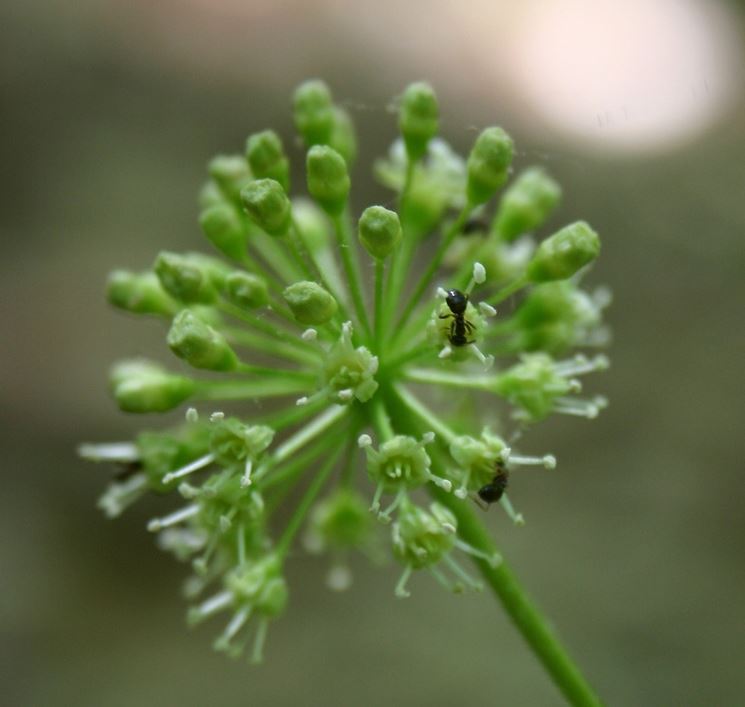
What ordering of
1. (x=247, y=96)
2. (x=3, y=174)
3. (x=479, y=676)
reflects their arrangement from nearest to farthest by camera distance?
(x=479, y=676)
(x=3, y=174)
(x=247, y=96)

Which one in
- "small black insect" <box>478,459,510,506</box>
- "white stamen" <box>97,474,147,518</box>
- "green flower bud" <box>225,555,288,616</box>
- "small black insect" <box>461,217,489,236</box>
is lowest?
"green flower bud" <box>225,555,288,616</box>

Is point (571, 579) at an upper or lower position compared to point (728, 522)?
lower

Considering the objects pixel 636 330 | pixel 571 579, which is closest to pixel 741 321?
pixel 636 330

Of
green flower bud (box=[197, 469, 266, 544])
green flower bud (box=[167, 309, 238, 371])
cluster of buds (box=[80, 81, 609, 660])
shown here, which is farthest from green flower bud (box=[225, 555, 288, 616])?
green flower bud (box=[167, 309, 238, 371])

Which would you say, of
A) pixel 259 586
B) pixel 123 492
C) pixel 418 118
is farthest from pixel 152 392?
pixel 418 118

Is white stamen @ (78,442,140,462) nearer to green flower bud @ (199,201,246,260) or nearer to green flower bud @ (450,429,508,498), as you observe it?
green flower bud @ (199,201,246,260)

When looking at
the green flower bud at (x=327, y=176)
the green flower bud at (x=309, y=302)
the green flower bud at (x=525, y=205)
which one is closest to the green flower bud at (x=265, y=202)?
the green flower bud at (x=327, y=176)

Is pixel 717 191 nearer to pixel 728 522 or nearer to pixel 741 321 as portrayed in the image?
pixel 741 321
